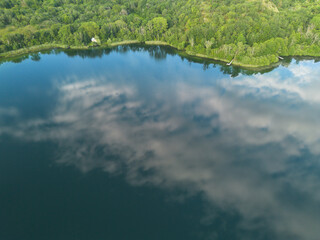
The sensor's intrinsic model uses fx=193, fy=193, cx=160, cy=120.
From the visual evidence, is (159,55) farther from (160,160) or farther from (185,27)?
(160,160)

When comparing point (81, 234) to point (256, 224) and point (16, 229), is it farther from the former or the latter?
point (256, 224)

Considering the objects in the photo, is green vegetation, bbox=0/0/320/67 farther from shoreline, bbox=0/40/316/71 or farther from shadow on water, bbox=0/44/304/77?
shadow on water, bbox=0/44/304/77

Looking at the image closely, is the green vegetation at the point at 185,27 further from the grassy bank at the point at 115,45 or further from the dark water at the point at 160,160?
the dark water at the point at 160,160

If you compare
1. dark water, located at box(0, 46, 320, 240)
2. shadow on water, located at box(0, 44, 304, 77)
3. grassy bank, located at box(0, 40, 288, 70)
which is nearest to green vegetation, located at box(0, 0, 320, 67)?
grassy bank, located at box(0, 40, 288, 70)

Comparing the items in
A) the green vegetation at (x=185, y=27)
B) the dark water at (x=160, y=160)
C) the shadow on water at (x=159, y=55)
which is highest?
the green vegetation at (x=185, y=27)

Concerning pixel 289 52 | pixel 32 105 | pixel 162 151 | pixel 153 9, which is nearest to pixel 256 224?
pixel 162 151

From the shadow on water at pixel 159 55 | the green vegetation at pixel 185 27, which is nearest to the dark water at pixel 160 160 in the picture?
the shadow on water at pixel 159 55
